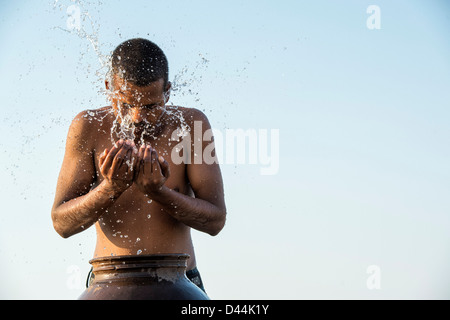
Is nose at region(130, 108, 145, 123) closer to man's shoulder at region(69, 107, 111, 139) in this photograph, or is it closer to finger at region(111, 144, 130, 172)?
man's shoulder at region(69, 107, 111, 139)

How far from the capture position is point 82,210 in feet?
12.2

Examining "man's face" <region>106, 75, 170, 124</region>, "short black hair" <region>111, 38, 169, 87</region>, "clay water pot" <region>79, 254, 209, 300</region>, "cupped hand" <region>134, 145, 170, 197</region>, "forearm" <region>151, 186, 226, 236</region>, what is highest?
"short black hair" <region>111, 38, 169, 87</region>

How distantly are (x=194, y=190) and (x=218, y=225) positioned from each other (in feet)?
0.93

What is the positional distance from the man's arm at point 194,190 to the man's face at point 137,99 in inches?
11.8

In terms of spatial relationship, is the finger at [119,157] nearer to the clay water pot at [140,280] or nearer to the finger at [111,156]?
the finger at [111,156]

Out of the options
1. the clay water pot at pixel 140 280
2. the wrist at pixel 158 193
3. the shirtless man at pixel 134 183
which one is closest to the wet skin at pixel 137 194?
the shirtless man at pixel 134 183

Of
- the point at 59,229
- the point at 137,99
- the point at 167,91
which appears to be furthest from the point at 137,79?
the point at 59,229

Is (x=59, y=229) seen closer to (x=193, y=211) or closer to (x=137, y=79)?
(x=193, y=211)

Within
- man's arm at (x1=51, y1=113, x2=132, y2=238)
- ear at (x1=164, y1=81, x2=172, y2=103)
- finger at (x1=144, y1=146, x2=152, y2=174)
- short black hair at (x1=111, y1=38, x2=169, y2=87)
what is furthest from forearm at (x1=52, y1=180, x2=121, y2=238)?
ear at (x1=164, y1=81, x2=172, y2=103)

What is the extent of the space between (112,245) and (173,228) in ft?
1.19

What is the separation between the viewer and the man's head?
400 centimetres

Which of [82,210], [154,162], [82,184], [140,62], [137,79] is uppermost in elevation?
[140,62]
